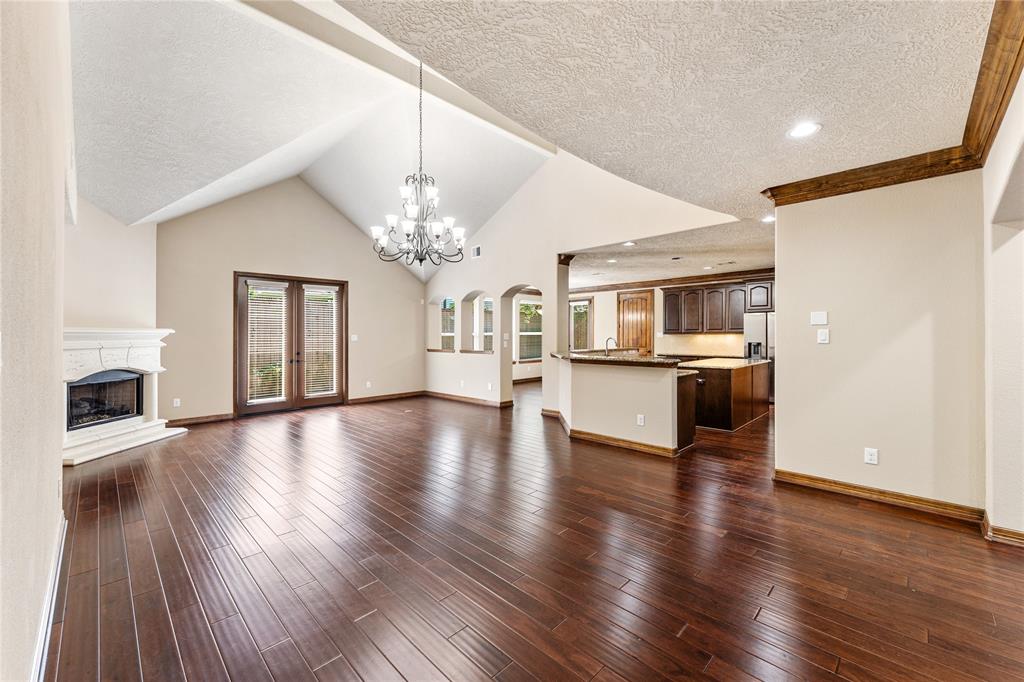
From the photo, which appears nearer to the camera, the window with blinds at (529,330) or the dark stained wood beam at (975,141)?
the dark stained wood beam at (975,141)

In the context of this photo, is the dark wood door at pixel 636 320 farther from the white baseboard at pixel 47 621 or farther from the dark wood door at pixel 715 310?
the white baseboard at pixel 47 621

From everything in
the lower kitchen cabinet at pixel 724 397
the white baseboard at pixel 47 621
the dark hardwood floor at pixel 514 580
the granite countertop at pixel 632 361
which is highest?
the granite countertop at pixel 632 361

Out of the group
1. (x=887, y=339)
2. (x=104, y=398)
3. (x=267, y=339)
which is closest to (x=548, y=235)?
(x=887, y=339)

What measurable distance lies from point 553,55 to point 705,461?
393 cm

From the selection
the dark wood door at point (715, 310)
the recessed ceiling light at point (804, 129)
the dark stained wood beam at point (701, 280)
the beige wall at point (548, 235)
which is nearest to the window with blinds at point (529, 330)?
the dark stained wood beam at point (701, 280)

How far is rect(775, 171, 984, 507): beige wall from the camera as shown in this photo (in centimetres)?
299

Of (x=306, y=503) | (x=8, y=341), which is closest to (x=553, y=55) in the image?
(x=8, y=341)

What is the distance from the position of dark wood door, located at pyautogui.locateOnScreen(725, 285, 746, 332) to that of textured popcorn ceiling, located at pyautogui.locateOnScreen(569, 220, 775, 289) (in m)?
0.48

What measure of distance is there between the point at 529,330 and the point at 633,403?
6763 mm

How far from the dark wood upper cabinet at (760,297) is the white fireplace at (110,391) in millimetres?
8985

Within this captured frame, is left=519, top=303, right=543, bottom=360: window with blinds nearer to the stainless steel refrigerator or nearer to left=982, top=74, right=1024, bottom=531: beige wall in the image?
the stainless steel refrigerator

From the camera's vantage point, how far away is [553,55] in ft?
6.07

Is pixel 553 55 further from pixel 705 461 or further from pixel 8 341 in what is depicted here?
pixel 705 461

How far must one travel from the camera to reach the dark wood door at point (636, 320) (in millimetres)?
9750
